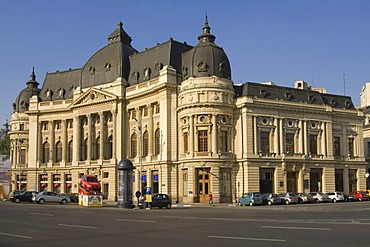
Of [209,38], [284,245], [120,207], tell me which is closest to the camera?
[284,245]

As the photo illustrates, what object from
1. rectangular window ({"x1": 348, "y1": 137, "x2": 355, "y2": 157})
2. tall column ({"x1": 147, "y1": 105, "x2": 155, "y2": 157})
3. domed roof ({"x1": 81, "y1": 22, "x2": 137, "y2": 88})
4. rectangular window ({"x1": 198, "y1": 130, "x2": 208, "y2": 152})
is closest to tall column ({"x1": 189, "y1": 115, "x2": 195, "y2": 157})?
rectangular window ({"x1": 198, "y1": 130, "x2": 208, "y2": 152})

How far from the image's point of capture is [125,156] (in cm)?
7594

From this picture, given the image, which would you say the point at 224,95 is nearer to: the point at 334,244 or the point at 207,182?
the point at 207,182

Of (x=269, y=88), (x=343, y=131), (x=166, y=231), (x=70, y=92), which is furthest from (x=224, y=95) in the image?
(x=166, y=231)

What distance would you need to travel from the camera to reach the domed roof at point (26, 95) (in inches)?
3888

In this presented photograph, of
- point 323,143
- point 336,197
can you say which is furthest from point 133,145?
point 336,197

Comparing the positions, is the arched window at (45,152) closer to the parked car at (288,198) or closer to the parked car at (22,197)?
the parked car at (22,197)

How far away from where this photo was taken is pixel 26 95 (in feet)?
325

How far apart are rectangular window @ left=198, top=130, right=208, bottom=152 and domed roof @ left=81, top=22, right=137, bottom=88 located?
67.6 feet

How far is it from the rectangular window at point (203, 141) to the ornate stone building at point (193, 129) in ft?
0.42

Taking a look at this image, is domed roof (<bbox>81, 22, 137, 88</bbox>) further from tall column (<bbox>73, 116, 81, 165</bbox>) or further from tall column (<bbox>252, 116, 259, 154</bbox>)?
tall column (<bbox>252, 116, 259, 154</bbox>)

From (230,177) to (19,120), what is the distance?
51.4 m

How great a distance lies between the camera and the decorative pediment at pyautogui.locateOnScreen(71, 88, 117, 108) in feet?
253

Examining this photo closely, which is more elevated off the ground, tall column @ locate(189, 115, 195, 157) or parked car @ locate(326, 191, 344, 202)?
tall column @ locate(189, 115, 195, 157)
